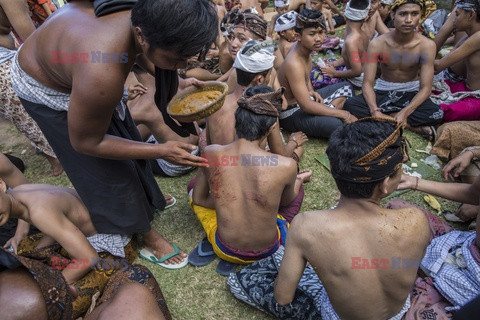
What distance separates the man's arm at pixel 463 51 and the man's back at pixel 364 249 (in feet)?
10.4

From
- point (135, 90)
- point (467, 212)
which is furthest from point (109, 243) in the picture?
point (467, 212)

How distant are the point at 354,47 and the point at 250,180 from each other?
143 inches

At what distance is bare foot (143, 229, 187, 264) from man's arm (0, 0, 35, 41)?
8.27ft

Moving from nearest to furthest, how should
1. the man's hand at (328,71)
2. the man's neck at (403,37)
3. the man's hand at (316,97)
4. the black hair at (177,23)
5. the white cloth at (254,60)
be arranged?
1. the black hair at (177,23)
2. the white cloth at (254,60)
3. the man's neck at (403,37)
4. the man's hand at (316,97)
5. the man's hand at (328,71)

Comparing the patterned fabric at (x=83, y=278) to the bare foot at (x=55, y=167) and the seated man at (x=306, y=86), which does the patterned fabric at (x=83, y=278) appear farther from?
the seated man at (x=306, y=86)

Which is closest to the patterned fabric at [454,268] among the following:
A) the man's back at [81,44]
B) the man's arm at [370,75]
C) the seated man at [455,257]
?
the seated man at [455,257]

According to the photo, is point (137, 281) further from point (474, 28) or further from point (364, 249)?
point (474, 28)

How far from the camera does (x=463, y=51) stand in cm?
402

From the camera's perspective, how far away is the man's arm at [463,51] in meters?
3.93

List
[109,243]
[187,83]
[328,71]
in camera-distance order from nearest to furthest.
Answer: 1. [109,243]
2. [187,83]
3. [328,71]

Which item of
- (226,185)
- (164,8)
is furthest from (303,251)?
(164,8)

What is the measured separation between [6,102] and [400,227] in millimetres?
3759

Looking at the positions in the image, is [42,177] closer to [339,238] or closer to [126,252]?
[126,252]

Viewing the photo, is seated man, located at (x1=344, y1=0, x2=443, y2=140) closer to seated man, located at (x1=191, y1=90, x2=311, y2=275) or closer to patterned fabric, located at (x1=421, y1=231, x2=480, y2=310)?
patterned fabric, located at (x1=421, y1=231, x2=480, y2=310)
